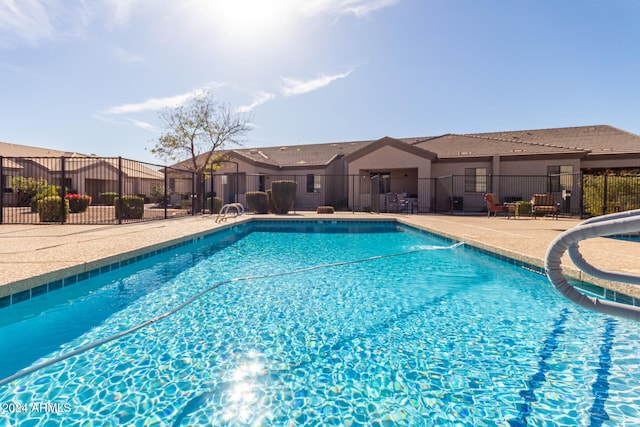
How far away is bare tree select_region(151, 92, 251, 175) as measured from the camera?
57.9 ft

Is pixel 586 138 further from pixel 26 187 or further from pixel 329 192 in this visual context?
pixel 26 187

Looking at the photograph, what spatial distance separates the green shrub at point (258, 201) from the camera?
1477 centimetres

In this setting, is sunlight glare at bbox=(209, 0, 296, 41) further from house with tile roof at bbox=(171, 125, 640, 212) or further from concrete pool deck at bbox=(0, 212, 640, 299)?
house with tile roof at bbox=(171, 125, 640, 212)

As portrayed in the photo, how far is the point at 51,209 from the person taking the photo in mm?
9984

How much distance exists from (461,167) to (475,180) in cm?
104

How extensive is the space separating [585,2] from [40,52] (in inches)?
687

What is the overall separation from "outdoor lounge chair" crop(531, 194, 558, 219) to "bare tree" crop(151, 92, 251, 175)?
15.5 metres

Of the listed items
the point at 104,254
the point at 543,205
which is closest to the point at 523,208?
the point at 543,205

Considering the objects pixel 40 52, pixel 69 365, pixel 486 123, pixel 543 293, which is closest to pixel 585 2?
pixel 543 293

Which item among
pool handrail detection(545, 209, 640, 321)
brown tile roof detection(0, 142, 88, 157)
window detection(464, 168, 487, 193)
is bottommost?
pool handrail detection(545, 209, 640, 321)

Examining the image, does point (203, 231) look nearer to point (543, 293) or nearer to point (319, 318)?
point (319, 318)

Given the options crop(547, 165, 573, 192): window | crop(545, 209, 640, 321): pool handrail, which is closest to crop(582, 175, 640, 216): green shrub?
crop(547, 165, 573, 192): window

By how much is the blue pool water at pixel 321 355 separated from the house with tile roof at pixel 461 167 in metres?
11.2

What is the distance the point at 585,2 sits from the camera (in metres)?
9.44
